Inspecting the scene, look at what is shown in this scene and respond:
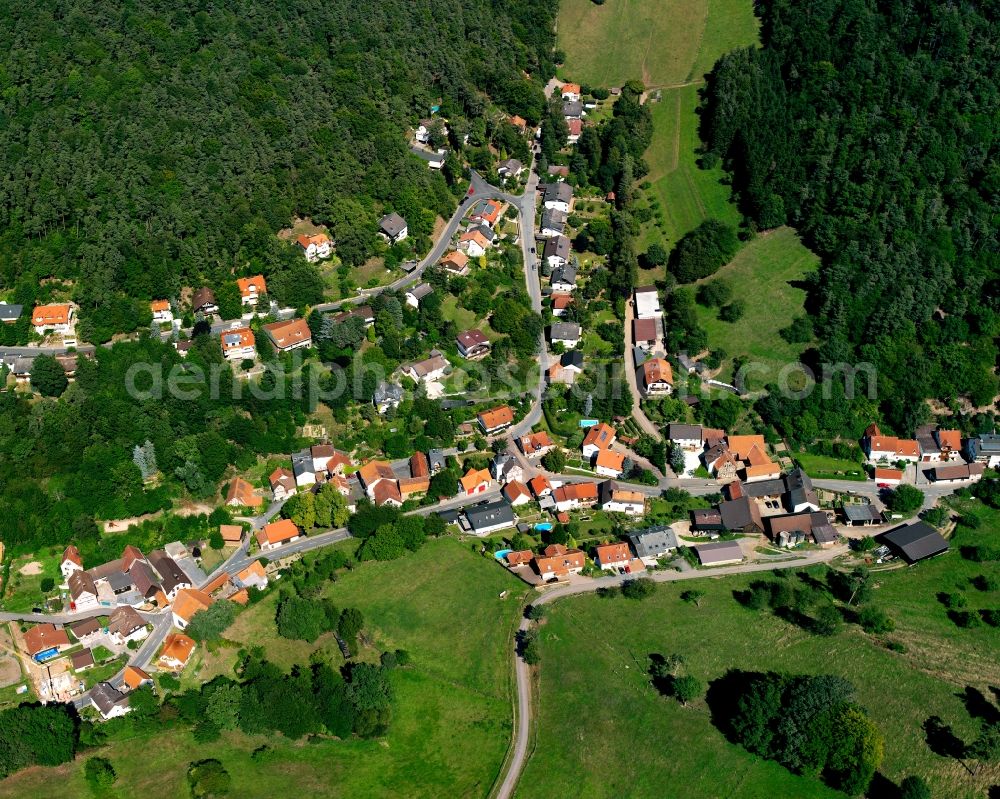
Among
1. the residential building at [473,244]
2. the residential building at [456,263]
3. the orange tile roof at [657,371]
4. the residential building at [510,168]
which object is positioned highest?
the residential building at [510,168]

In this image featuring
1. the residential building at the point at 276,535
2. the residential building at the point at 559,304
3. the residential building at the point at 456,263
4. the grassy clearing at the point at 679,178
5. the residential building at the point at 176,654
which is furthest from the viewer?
the grassy clearing at the point at 679,178

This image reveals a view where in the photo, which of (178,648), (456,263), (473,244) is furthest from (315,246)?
(178,648)

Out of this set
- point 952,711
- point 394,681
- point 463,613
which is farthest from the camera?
point 463,613

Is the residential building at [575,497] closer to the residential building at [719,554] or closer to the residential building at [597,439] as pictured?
the residential building at [597,439]

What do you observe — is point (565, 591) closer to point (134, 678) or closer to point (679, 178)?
point (134, 678)

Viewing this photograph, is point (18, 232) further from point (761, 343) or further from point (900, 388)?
point (900, 388)

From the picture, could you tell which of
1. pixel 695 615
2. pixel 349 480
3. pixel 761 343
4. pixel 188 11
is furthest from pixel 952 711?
pixel 188 11

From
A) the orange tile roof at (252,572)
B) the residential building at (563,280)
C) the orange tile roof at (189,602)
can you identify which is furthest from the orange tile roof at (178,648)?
the residential building at (563,280)
